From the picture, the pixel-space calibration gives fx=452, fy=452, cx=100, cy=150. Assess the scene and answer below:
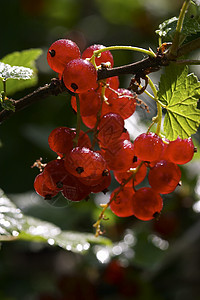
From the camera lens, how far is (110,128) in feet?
3.39

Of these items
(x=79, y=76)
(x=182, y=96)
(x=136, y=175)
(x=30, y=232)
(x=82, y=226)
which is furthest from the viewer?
(x=82, y=226)

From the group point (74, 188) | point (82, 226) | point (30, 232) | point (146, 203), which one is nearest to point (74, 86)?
point (74, 188)

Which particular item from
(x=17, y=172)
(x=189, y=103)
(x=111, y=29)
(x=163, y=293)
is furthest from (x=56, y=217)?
(x=111, y=29)

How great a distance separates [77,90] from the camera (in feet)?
3.24

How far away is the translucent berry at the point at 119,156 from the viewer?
1067mm

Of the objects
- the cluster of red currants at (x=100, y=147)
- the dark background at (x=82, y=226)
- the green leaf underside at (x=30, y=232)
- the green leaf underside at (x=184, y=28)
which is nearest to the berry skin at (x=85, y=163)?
the cluster of red currants at (x=100, y=147)

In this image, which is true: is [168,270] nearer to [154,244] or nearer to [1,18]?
[154,244]

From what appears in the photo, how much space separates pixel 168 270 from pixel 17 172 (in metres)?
1.12

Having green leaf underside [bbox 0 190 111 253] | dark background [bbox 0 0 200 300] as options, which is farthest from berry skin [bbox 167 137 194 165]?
dark background [bbox 0 0 200 300]

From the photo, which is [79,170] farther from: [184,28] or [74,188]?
[184,28]

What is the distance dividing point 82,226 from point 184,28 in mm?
2001

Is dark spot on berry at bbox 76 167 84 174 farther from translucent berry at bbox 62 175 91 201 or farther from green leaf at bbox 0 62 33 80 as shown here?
green leaf at bbox 0 62 33 80

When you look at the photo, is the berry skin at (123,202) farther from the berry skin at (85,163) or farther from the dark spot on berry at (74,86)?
the dark spot on berry at (74,86)

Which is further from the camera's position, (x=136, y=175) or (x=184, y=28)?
(x=136, y=175)
